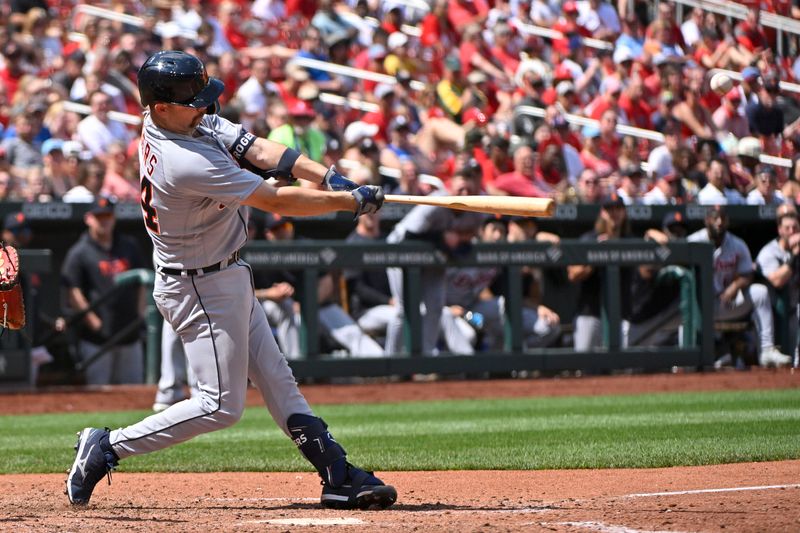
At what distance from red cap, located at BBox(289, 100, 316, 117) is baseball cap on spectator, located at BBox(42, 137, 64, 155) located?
223 centimetres

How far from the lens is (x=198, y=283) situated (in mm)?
4895

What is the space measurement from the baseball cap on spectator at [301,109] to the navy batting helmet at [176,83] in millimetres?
7692

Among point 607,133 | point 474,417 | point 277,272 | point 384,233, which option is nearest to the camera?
point 474,417

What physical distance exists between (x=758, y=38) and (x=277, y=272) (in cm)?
746

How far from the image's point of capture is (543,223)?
42.3 ft

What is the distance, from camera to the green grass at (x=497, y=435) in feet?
21.6

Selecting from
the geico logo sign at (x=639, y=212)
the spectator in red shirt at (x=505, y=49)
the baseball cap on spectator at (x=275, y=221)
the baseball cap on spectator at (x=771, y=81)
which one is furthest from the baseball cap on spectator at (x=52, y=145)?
the baseball cap on spectator at (x=771, y=81)

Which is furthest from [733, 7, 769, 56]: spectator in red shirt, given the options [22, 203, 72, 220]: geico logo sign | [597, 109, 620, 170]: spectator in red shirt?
[22, 203, 72, 220]: geico logo sign

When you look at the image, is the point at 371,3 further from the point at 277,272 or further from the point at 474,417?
the point at 474,417

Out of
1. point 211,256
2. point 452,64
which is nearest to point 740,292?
point 452,64

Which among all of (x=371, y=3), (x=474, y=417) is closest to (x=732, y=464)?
(x=474, y=417)

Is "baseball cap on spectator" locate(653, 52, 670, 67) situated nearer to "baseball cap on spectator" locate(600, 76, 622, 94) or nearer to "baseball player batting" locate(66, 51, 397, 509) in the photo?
"baseball cap on spectator" locate(600, 76, 622, 94)

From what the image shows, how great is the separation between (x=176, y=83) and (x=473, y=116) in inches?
386

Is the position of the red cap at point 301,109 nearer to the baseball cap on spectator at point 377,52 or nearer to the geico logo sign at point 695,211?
the baseball cap on spectator at point 377,52
